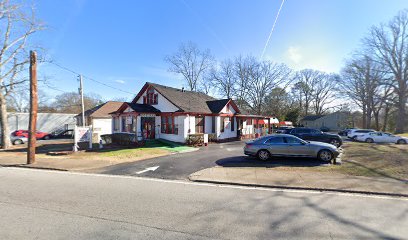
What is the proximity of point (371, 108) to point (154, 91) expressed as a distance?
174 feet

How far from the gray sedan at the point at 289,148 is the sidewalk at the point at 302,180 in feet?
7.01

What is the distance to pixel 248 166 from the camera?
1083 centimetres

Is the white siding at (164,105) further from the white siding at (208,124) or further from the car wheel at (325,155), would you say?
the car wheel at (325,155)

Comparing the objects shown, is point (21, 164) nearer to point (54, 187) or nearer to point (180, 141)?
point (54, 187)

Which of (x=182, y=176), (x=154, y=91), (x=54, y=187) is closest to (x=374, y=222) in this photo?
(x=182, y=176)

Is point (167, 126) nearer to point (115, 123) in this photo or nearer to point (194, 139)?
point (194, 139)

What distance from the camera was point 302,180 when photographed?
8234 millimetres

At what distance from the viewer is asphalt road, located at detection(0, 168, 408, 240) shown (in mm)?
4168

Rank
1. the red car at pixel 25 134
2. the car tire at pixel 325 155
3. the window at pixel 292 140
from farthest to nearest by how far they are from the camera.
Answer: the red car at pixel 25 134 → the window at pixel 292 140 → the car tire at pixel 325 155

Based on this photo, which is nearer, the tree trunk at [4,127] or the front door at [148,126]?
the tree trunk at [4,127]

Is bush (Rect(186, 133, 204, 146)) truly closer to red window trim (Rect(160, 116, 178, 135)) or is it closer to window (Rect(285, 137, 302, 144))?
red window trim (Rect(160, 116, 178, 135))

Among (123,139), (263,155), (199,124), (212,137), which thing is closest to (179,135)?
(199,124)

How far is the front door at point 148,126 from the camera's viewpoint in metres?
21.8

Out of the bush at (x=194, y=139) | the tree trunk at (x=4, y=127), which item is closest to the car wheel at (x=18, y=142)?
the tree trunk at (x=4, y=127)
